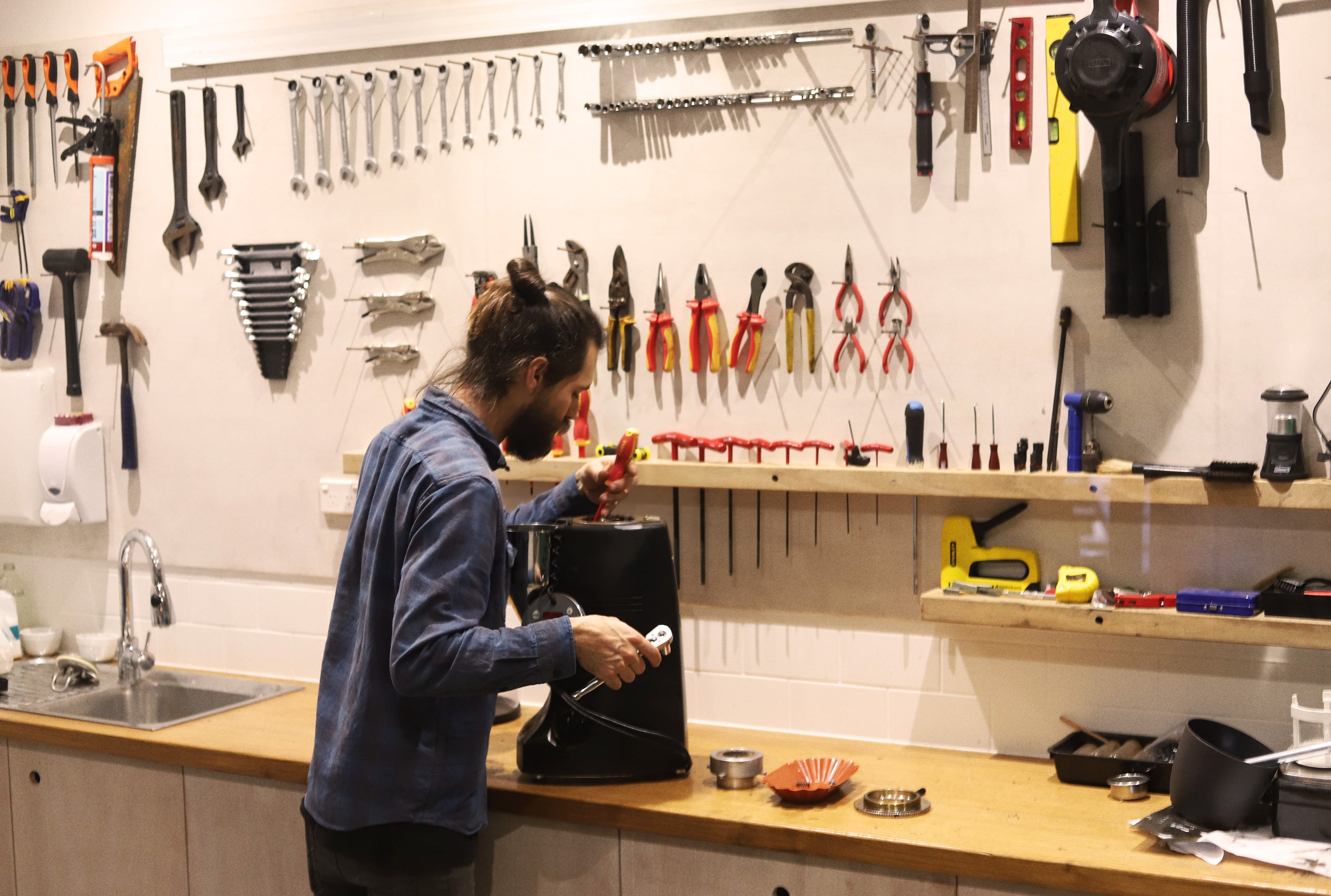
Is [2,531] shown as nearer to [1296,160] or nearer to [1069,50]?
[1069,50]

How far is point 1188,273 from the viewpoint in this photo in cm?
250

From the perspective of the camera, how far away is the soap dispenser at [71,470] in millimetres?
3566

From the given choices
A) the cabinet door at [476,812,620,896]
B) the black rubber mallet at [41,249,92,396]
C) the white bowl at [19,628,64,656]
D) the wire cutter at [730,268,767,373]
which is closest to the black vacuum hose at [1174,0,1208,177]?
the wire cutter at [730,268,767,373]

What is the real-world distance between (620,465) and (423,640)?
73 centimetres

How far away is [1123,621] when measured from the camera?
7.89 ft

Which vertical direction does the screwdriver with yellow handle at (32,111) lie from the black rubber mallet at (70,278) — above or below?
above

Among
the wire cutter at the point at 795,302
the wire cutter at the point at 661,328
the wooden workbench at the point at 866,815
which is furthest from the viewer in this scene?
the wire cutter at the point at 661,328

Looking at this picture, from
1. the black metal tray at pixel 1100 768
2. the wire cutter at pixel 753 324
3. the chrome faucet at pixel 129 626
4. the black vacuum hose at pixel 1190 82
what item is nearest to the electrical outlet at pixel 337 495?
the chrome faucet at pixel 129 626

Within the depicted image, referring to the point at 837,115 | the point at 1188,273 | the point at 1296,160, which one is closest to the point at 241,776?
the point at 837,115

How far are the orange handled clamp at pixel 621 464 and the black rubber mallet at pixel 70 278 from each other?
76.7 inches

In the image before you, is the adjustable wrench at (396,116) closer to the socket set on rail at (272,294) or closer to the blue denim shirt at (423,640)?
the socket set on rail at (272,294)

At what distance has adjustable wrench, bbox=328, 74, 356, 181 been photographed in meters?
3.28

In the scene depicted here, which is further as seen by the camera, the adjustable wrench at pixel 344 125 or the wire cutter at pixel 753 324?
the adjustable wrench at pixel 344 125

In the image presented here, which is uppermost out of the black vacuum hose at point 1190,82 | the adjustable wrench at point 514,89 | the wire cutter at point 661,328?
the adjustable wrench at point 514,89
